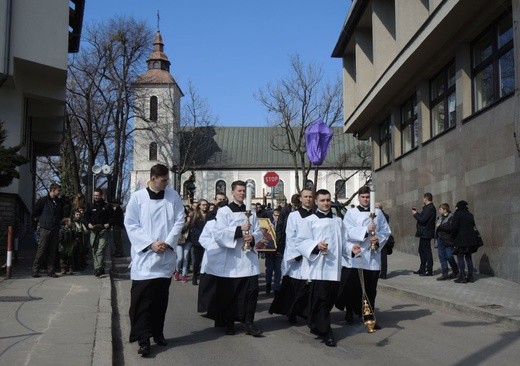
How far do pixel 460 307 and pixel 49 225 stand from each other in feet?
26.0

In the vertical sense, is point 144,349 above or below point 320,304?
below

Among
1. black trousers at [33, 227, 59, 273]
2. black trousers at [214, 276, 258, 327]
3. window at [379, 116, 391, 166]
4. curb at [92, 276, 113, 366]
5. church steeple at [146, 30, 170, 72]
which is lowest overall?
curb at [92, 276, 113, 366]

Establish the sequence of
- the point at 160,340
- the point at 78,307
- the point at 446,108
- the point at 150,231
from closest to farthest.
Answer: the point at 150,231 → the point at 160,340 → the point at 78,307 → the point at 446,108

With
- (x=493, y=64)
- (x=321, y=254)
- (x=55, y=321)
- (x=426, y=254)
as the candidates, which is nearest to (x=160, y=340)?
(x=55, y=321)

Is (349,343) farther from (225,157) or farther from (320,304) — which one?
(225,157)

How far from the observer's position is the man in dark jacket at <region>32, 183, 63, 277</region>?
1277 cm

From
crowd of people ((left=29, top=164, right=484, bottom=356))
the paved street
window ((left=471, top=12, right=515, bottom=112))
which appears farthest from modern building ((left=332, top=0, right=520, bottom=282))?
crowd of people ((left=29, top=164, right=484, bottom=356))

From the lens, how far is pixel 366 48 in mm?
25844

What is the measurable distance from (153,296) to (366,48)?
20.5 metres

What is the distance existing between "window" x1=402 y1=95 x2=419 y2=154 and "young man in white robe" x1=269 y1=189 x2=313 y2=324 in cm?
1325

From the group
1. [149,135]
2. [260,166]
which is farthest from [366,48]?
[260,166]

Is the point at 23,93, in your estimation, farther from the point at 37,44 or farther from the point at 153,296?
the point at 153,296

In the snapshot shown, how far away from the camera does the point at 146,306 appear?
7.15 m

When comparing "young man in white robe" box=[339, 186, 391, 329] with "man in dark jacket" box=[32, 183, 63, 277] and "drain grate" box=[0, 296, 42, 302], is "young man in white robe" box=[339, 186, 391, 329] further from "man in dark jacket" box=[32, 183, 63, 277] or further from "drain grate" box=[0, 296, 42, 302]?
"man in dark jacket" box=[32, 183, 63, 277]
